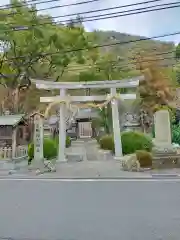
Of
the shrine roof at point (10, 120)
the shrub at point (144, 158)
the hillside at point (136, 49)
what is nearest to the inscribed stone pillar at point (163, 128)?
the shrub at point (144, 158)

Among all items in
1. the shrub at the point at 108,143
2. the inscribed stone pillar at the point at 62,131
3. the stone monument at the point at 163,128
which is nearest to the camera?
the inscribed stone pillar at the point at 62,131

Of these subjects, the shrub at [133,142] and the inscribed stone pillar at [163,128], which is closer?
the shrub at [133,142]

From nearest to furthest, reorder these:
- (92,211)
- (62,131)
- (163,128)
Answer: (92,211)
(62,131)
(163,128)

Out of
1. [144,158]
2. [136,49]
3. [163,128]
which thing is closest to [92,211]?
[144,158]

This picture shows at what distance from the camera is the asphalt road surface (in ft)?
21.8

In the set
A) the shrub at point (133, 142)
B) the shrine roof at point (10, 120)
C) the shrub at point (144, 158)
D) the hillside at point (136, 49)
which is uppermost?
the hillside at point (136, 49)

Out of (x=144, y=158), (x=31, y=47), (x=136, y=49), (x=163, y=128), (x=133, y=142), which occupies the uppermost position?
(x=136, y=49)

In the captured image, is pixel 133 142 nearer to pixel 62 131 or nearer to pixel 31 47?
pixel 62 131

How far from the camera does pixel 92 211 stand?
8.68 m

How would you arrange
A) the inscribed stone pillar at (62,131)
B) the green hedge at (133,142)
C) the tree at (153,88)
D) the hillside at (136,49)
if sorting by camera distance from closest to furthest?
the inscribed stone pillar at (62,131) < the green hedge at (133,142) < the tree at (153,88) < the hillside at (136,49)

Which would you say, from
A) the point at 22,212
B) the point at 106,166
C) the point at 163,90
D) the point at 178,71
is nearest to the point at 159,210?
the point at 22,212

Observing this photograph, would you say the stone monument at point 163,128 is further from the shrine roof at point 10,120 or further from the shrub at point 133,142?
the shrine roof at point 10,120

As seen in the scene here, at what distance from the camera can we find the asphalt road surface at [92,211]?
6.65 meters

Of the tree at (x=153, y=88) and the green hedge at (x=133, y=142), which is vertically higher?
the tree at (x=153, y=88)
